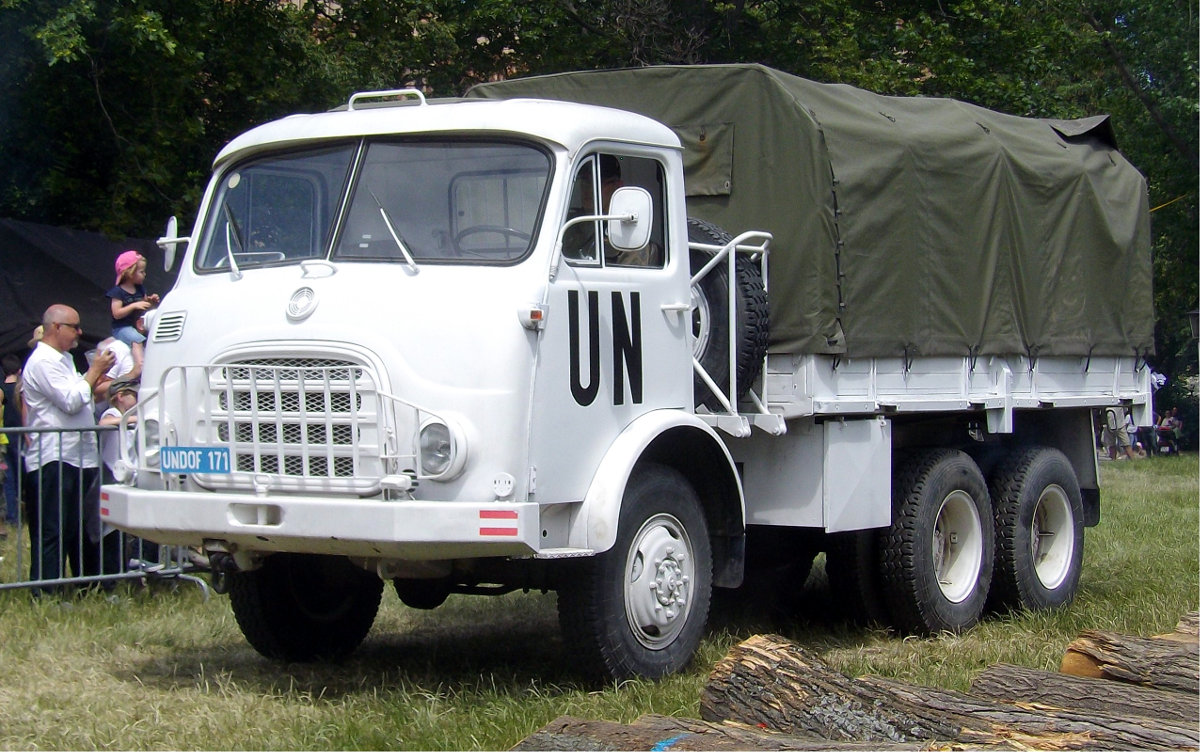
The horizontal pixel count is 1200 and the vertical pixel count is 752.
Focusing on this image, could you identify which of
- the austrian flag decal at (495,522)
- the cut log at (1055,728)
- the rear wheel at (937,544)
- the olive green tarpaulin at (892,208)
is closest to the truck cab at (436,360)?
the austrian flag decal at (495,522)

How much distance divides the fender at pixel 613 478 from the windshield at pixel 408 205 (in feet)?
3.31

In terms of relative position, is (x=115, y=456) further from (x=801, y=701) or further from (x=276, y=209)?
(x=801, y=701)

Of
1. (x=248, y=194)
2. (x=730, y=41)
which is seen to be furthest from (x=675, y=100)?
(x=730, y=41)

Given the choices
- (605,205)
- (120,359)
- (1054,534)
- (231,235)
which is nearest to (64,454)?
(120,359)

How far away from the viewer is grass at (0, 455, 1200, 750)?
246 inches

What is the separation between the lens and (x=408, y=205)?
6945 millimetres

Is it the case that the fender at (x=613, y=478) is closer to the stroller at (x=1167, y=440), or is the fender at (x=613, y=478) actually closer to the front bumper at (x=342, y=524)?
the front bumper at (x=342, y=524)

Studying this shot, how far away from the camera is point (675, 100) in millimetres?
8641

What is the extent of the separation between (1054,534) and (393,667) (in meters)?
5.08

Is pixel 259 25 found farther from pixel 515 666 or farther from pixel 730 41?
pixel 515 666

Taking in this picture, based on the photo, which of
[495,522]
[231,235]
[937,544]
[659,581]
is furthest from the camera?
[937,544]

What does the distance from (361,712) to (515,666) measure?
1.48 m

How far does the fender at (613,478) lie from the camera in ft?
21.5

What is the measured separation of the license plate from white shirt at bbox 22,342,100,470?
281cm
